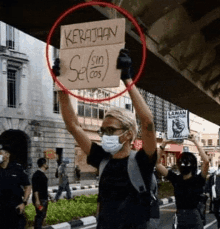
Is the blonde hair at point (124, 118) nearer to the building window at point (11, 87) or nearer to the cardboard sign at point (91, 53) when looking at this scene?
the cardboard sign at point (91, 53)

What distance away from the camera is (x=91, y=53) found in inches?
108

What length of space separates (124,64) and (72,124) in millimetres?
796

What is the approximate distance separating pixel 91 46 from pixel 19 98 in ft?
82.3

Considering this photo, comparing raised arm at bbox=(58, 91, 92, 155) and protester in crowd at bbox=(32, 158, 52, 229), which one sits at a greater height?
raised arm at bbox=(58, 91, 92, 155)

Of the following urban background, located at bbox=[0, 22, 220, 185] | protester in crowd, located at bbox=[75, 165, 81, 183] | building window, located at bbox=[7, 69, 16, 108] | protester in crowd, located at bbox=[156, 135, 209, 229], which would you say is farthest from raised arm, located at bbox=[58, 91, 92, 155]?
protester in crowd, located at bbox=[75, 165, 81, 183]

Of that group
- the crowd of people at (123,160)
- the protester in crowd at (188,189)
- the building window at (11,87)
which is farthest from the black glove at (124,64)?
the building window at (11,87)

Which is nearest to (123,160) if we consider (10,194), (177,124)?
(10,194)

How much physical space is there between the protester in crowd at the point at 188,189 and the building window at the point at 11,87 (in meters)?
22.6

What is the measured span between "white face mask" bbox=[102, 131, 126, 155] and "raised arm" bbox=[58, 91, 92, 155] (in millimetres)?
239

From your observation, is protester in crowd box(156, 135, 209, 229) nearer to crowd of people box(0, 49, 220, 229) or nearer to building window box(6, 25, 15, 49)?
crowd of people box(0, 49, 220, 229)

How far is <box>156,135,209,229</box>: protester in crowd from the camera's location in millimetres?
5145

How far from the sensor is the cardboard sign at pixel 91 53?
2627 millimetres

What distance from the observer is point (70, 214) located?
11.8 meters

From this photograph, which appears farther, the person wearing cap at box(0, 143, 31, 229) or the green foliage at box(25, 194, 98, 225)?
the green foliage at box(25, 194, 98, 225)
